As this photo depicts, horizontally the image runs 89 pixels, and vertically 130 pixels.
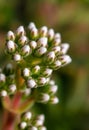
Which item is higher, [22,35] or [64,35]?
[64,35]

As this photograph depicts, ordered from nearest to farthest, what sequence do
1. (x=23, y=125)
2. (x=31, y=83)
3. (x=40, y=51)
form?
(x=31, y=83) → (x=40, y=51) → (x=23, y=125)

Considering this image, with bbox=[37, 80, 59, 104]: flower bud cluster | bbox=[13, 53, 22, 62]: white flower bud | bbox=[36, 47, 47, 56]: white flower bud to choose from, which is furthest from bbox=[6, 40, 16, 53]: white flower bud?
bbox=[37, 80, 59, 104]: flower bud cluster

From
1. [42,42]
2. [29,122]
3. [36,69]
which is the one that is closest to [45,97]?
[29,122]

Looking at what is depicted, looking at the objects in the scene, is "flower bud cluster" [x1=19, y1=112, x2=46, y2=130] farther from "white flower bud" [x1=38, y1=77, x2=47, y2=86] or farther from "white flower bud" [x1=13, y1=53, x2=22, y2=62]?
"white flower bud" [x1=13, y1=53, x2=22, y2=62]

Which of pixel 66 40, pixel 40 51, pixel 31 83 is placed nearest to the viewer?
pixel 31 83

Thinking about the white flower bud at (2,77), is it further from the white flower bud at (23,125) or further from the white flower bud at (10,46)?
the white flower bud at (23,125)

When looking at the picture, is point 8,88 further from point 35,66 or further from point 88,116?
point 88,116

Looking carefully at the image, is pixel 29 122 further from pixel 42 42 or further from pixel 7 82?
pixel 42 42

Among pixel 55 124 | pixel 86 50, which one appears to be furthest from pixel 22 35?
pixel 86 50

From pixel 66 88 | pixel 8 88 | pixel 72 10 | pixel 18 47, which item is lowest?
pixel 8 88
